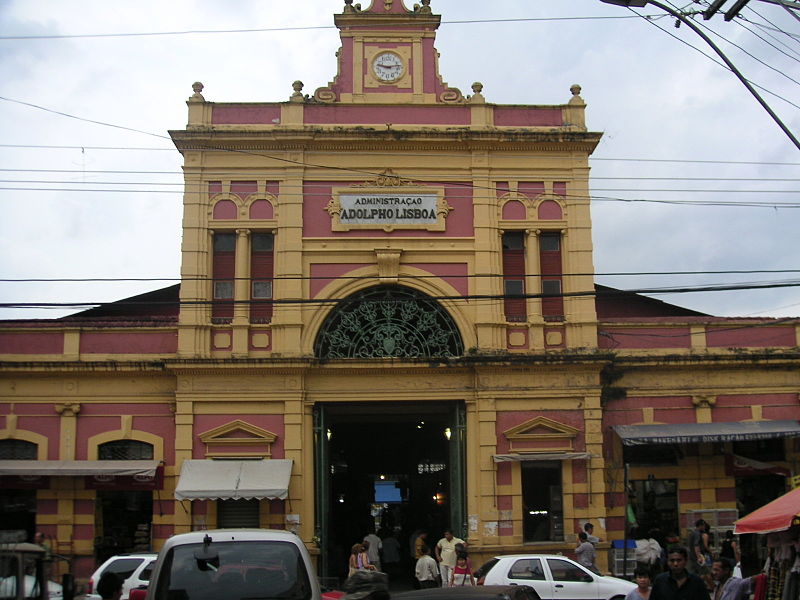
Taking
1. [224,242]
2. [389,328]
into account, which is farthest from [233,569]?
[224,242]

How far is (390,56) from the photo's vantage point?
2634cm

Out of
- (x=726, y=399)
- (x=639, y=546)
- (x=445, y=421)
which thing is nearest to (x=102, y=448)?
(x=445, y=421)

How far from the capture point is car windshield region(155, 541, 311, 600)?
9406 mm

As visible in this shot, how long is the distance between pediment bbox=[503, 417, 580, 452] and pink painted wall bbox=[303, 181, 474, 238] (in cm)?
508

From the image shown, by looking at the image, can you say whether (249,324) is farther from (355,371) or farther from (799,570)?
(799,570)

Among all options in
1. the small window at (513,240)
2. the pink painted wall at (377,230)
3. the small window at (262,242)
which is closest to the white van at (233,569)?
the pink painted wall at (377,230)

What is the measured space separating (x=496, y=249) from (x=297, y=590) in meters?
16.7

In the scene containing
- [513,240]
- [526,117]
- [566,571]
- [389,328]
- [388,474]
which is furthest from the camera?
[388,474]

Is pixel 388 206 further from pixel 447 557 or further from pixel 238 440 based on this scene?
pixel 447 557

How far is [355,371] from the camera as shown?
80.3 ft

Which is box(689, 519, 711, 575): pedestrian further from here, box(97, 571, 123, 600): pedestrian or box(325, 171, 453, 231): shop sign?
box(97, 571, 123, 600): pedestrian

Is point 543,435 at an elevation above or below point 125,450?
above

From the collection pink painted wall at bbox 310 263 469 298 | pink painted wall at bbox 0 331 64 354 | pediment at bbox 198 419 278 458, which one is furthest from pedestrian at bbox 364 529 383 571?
pink painted wall at bbox 0 331 64 354

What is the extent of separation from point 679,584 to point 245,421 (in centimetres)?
1522
